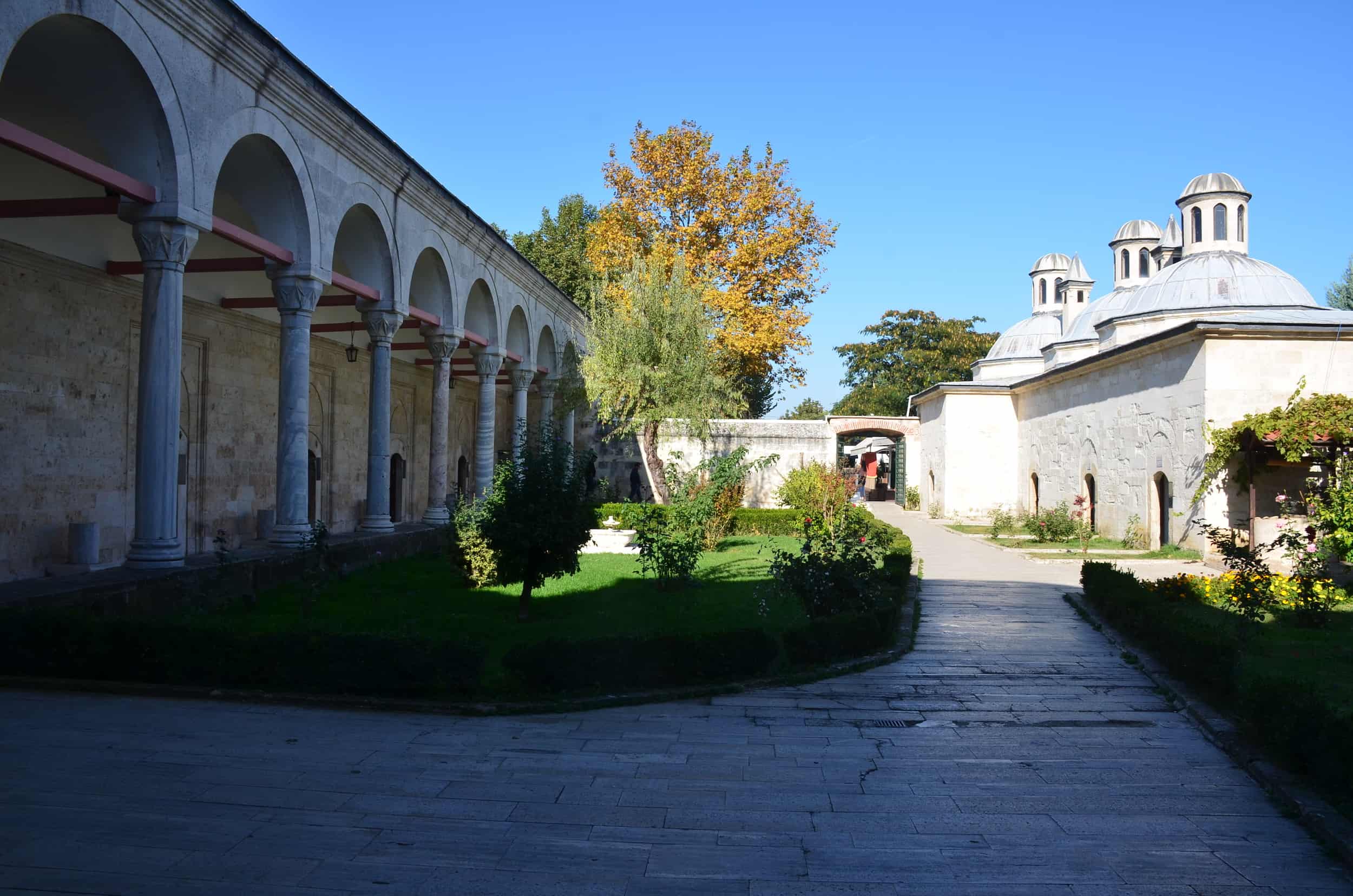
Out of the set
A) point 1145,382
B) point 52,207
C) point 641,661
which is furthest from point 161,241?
point 1145,382

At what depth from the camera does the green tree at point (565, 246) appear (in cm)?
3938

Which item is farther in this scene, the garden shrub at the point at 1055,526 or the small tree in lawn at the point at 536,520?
the garden shrub at the point at 1055,526

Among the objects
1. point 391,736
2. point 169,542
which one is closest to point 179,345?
point 169,542

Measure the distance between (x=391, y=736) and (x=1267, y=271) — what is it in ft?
87.3

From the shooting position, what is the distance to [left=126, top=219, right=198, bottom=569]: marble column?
9164 millimetres

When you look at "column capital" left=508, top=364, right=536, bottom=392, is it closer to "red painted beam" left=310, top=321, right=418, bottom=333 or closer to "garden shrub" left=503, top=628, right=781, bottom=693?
"red painted beam" left=310, top=321, right=418, bottom=333

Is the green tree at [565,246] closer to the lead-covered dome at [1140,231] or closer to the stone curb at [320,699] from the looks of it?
the lead-covered dome at [1140,231]

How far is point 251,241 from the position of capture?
35.8 feet

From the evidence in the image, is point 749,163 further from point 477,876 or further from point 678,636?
point 477,876

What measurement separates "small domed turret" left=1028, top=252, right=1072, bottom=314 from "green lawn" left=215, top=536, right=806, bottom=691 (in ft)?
107

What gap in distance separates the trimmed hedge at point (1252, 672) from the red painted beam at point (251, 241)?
32.9 feet

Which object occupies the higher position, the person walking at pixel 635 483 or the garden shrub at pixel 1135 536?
the person walking at pixel 635 483

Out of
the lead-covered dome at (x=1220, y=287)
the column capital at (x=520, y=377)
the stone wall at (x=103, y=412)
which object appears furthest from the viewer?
the lead-covered dome at (x=1220, y=287)

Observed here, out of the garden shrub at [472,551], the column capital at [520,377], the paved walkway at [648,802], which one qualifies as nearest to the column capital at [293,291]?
the garden shrub at [472,551]
